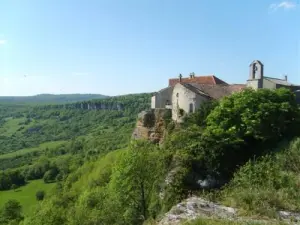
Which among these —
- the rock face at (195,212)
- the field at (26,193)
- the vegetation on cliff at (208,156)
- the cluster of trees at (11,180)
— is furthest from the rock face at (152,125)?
the cluster of trees at (11,180)

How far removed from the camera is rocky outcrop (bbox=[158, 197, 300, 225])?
9.16 m

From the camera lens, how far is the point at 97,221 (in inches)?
981

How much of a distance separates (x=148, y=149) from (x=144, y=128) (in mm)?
6536

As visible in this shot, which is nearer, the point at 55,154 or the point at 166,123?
the point at 166,123

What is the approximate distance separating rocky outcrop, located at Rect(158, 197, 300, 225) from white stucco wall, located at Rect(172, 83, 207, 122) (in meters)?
18.2

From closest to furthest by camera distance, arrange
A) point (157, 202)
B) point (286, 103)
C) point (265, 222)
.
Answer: point (265, 222)
point (157, 202)
point (286, 103)

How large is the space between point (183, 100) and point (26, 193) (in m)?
71.0

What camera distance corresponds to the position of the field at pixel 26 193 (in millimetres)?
76969

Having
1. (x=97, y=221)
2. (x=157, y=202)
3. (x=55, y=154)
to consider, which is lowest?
(x=55, y=154)

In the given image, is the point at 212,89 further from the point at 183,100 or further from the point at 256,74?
the point at 256,74

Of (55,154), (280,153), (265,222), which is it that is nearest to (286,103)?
(280,153)

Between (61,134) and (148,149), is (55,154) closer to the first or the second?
(61,134)

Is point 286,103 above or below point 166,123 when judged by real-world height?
above

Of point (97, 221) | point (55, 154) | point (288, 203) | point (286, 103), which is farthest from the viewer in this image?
point (55, 154)
